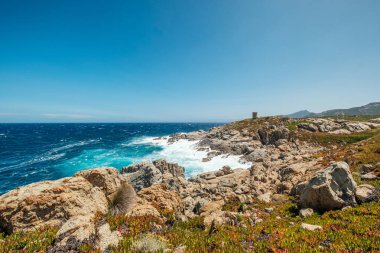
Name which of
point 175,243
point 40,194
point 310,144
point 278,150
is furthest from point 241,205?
point 310,144

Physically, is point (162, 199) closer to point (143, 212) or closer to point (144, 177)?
point (143, 212)

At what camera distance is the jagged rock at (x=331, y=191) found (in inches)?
544

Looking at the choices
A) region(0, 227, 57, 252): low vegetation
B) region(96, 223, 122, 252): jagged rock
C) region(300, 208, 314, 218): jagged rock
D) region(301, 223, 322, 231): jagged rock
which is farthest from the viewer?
region(300, 208, 314, 218): jagged rock

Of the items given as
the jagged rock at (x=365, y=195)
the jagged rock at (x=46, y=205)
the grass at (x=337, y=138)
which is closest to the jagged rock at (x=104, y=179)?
the jagged rock at (x=46, y=205)

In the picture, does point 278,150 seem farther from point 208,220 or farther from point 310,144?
point 208,220

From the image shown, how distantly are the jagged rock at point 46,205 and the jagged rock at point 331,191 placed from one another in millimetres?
14658

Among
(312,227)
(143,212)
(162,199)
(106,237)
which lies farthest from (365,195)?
(106,237)

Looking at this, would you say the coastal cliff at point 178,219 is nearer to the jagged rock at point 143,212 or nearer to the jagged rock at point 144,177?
the jagged rock at point 143,212

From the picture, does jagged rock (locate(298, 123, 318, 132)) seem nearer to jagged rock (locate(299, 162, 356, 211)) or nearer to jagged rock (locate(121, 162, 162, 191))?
jagged rock (locate(121, 162, 162, 191))

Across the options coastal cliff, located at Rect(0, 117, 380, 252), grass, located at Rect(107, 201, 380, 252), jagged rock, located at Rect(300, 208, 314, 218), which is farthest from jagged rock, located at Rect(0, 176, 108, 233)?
jagged rock, located at Rect(300, 208, 314, 218)

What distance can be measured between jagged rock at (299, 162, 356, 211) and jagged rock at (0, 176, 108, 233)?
14658 millimetres

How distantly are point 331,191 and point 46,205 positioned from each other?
1816cm

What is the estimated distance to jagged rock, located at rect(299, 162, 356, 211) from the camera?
13812mm

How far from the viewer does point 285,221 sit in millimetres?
12812
